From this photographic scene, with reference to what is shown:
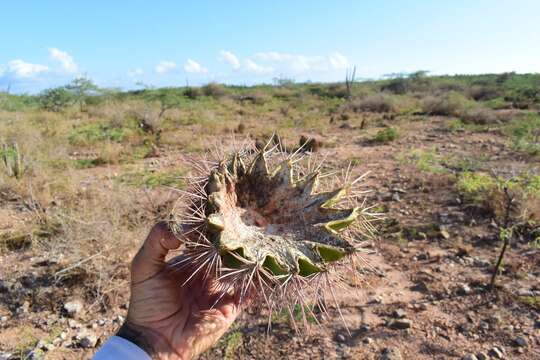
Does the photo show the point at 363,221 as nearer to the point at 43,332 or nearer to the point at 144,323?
the point at 144,323

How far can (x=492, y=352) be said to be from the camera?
3336mm

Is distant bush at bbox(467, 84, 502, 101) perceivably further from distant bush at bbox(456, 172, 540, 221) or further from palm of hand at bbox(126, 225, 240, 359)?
palm of hand at bbox(126, 225, 240, 359)

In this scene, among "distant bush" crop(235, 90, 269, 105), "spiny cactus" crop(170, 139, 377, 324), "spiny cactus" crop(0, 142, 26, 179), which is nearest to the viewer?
"spiny cactus" crop(170, 139, 377, 324)

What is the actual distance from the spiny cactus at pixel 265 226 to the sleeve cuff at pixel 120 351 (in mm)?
478

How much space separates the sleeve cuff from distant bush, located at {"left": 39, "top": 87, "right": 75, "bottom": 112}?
20859 mm

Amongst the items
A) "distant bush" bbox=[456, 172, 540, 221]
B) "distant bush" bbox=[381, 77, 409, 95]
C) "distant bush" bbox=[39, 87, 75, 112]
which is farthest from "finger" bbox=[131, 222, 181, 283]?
"distant bush" bbox=[381, 77, 409, 95]

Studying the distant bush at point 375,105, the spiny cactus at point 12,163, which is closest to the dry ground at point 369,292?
the spiny cactus at point 12,163

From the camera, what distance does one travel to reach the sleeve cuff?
2004 mm

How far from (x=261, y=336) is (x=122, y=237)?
1.94m

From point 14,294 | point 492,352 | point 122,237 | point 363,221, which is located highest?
point 363,221

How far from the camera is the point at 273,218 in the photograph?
2.36 meters

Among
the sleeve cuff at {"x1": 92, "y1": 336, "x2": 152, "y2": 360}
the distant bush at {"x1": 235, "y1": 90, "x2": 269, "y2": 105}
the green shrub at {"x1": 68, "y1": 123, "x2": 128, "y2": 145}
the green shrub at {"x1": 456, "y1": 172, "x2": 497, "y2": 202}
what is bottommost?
the green shrub at {"x1": 456, "y1": 172, "x2": 497, "y2": 202}

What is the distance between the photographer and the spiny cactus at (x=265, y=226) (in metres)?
1.85

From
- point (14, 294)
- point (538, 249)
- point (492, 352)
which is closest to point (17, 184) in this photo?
point (14, 294)
